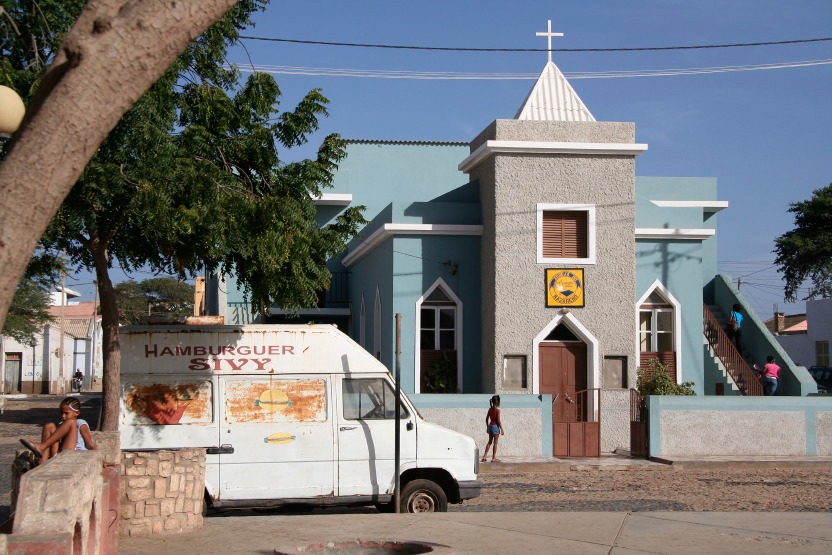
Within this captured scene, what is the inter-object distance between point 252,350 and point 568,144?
1125 centimetres

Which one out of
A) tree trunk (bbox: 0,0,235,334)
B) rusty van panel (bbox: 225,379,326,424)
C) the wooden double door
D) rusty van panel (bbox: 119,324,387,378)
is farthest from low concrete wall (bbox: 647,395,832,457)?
tree trunk (bbox: 0,0,235,334)

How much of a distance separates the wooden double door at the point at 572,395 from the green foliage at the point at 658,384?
54.2 inches

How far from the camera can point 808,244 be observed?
4400cm

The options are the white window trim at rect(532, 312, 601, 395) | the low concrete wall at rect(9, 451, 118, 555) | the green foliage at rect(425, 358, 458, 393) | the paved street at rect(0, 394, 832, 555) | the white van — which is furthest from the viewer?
the green foliage at rect(425, 358, 458, 393)

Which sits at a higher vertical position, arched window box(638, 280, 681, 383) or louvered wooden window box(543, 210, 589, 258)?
louvered wooden window box(543, 210, 589, 258)

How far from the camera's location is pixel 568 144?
21.0 metres

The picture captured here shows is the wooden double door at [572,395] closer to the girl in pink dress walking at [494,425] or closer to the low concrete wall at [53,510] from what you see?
the girl in pink dress walking at [494,425]

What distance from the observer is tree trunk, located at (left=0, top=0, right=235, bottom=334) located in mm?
4770

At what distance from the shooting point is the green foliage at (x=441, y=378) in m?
21.7

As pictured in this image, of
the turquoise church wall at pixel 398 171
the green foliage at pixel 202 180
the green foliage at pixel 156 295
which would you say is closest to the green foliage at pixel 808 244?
the turquoise church wall at pixel 398 171

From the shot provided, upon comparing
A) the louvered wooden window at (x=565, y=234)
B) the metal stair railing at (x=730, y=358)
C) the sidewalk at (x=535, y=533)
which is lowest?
the sidewalk at (x=535, y=533)

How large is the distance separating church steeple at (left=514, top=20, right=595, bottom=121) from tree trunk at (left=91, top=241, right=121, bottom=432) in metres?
12.4

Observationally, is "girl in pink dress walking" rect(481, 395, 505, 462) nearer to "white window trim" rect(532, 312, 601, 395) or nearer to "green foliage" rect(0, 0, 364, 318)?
"white window trim" rect(532, 312, 601, 395)

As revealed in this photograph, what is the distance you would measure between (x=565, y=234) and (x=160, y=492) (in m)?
13.5
